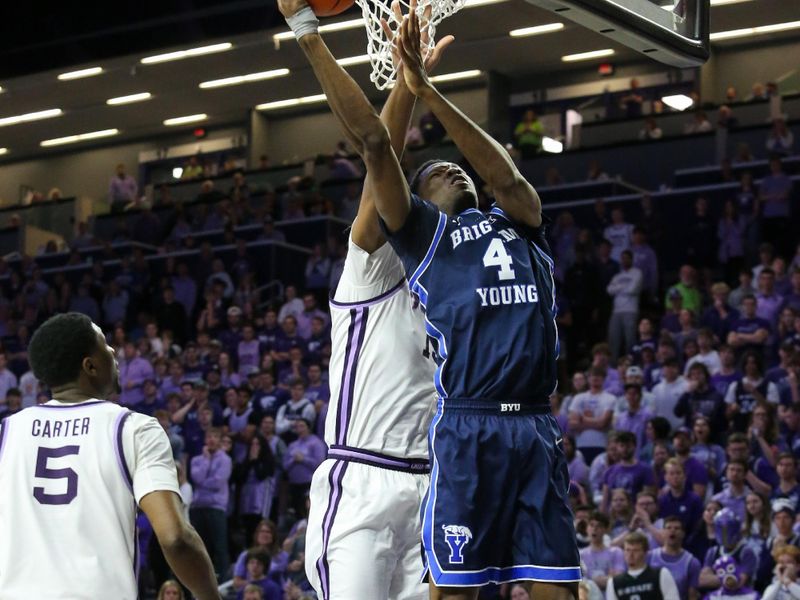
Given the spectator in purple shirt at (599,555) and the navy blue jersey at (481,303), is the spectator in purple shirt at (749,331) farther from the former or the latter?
the navy blue jersey at (481,303)

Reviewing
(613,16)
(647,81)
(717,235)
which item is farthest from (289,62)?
(613,16)

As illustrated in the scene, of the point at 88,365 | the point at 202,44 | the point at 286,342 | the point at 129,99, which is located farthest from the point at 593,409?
the point at 129,99

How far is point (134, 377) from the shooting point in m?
18.8

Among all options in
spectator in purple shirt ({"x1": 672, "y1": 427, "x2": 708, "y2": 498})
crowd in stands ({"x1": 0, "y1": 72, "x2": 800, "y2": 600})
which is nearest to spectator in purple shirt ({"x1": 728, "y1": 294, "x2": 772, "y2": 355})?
crowd in stands ({"x1": 0, "y1": 72, "x2": 800, "y2": 600})

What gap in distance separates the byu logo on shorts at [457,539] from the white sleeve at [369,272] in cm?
121

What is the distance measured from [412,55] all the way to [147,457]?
5.84 feet

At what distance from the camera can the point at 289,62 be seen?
29.0 meters

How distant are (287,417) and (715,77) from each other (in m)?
15.9

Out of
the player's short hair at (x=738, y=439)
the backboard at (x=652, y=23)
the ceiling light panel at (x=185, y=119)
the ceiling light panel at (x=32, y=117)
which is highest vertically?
the ceiling light panel at (x=185, y=119)

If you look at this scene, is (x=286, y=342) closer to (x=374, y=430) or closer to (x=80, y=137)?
(x=374, y=430)

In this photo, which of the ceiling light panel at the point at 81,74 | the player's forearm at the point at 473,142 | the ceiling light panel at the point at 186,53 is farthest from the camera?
the ceiling light panel at the point at 81,74

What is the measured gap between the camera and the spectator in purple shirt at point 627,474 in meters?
12.5

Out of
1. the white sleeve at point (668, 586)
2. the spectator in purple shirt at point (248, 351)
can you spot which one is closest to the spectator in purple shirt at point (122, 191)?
the spectator in purple shirt at point (248, 351)

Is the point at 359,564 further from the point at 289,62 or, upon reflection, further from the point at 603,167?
the point at 289,62
